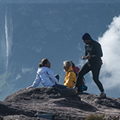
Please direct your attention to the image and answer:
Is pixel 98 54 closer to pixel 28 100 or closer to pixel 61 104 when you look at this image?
pixel 61 104

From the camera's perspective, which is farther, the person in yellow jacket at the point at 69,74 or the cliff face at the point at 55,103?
the person in yellow jacket at the point at 69,74

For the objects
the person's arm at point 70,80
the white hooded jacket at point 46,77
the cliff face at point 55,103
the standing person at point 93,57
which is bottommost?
the cliff face at point 55,103

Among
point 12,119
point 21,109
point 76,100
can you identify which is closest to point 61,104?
point 76,100

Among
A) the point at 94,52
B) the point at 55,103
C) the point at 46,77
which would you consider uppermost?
the point at 94,52

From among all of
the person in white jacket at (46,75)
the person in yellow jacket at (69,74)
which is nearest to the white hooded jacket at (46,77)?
the person in white jacket at (46,75)

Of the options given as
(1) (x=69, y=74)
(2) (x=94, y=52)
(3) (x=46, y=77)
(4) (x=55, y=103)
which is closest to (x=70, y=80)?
(1) (x=69, y=74)

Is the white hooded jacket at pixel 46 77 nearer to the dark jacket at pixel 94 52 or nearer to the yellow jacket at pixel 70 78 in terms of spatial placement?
the yellow jacket at pixel 70 78

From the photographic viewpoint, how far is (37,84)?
10.0m

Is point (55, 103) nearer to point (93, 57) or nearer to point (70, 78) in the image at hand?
point (93, 57)

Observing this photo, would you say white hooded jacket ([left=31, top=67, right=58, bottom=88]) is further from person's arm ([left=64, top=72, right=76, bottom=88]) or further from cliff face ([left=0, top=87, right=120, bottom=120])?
person's arm ([left=64, top=72, right=76, bottom=88])

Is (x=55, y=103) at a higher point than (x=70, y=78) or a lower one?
lower

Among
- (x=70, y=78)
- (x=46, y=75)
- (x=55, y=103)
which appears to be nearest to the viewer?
(x=55, y=103)

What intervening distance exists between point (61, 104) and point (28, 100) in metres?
1.43

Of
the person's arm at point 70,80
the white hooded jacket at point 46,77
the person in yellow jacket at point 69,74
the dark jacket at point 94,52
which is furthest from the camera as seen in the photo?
the person's arm at point 70,80
